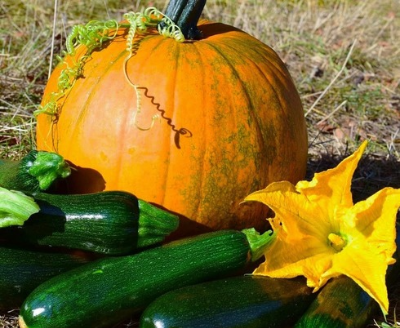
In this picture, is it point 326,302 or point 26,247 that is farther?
point 26,247

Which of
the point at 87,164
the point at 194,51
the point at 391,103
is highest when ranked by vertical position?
the point at 194,51

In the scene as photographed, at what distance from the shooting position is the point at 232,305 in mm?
2807

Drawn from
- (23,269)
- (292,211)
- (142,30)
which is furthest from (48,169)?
(292,211)

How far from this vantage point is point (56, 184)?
3359 millimetres

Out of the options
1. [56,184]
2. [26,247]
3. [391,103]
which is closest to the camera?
[26,247]

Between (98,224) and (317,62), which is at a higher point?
(98,224)

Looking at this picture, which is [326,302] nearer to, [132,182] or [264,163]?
[264,163]

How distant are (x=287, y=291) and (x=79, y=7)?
16.5ft

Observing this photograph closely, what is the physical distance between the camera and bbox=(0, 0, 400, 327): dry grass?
16.7 ft

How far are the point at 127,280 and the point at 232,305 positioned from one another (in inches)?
18.6

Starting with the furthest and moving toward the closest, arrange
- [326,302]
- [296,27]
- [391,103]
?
1. [296,27]
2. [391,103]
3. [326,302]

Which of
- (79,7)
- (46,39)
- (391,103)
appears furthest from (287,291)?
(79,7)

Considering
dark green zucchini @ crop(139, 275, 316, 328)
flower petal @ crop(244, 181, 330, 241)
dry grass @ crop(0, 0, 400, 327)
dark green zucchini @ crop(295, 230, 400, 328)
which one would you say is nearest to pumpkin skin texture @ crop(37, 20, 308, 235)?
flower petal @ crop(244, 181, 330, 241)

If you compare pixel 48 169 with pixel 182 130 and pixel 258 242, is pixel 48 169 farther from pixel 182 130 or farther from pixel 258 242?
pixel 258 242
